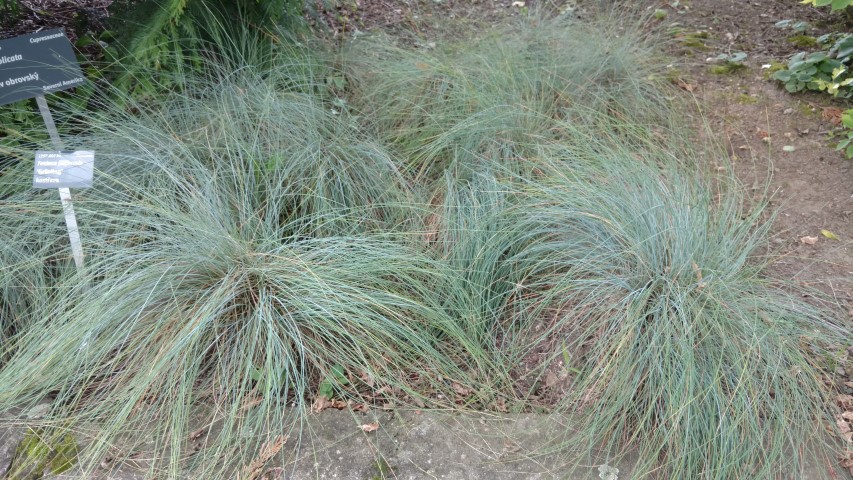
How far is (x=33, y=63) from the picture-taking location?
10.00 feet

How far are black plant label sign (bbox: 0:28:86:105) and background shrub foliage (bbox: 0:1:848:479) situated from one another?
363mm

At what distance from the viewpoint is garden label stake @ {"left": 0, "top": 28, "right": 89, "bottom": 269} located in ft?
9.46

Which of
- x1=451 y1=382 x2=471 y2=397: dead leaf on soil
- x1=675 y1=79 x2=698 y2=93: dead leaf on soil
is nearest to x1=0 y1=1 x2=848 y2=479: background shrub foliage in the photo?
x1=451 y1=382 x2=471 y2=397: dead leaf on soil

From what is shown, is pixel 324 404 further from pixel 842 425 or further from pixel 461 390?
pixel 842 425

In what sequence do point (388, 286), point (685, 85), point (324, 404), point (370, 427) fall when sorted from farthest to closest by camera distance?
point (685, 85) → point (388, 286) → point (324, 404) → point (370, 427)

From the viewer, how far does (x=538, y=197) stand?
320cm

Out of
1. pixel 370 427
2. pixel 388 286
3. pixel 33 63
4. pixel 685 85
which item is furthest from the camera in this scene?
pixel 685 85

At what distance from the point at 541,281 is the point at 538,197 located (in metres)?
0.42

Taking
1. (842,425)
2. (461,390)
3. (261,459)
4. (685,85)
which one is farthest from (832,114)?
(261,459)

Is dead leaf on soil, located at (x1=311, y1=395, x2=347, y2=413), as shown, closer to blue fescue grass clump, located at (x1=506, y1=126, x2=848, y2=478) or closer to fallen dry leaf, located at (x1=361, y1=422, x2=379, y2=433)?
fallen dry leaf, located at (x1=361, y1=422, x2=379, y2=433)

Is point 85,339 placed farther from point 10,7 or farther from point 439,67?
point 439,67

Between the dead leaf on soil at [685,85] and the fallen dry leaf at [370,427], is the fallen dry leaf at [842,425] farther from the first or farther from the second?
the dead leaf on soil at [685,85]

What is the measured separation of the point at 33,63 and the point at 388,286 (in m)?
1.97

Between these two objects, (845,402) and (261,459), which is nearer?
(261,459)
